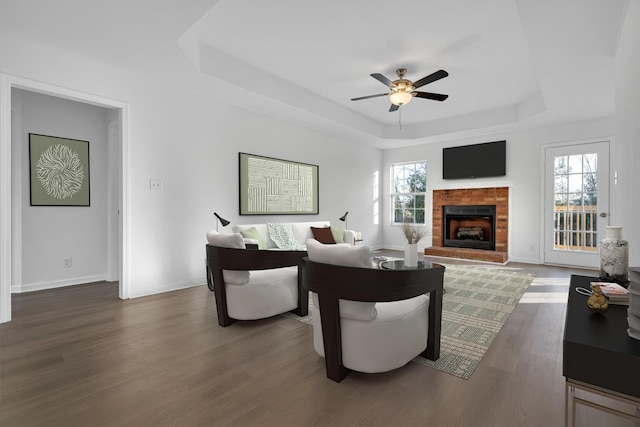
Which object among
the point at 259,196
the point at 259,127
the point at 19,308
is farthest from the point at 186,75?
the point at 19,308

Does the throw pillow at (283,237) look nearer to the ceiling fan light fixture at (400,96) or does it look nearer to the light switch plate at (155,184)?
the light switch plate at (155,184)

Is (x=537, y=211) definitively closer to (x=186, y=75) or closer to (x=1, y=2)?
(x=186, y=75)

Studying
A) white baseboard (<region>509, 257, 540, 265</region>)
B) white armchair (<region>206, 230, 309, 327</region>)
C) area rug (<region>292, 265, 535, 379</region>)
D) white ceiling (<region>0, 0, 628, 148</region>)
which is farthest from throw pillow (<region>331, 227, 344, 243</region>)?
white baseboard (<region>509, 257, 540, 265</region>)

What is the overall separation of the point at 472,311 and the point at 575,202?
3.96 metres

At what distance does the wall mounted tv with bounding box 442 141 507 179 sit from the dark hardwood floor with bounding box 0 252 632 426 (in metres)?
4.13

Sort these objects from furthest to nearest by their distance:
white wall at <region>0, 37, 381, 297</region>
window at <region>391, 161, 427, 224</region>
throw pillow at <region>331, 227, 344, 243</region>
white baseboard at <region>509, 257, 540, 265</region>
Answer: window at <region>391, 161, 427, 224</region> < white baseboard at <region>509, 257, 540, 265</region> < throw pillow at <region>331, 227, 344, 243</region> < white wall at <region>0, 37, 381, 297</region>

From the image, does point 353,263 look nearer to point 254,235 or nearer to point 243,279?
point 243,279

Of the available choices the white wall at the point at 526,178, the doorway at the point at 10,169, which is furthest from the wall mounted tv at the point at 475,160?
the doorway at the point at 10,169

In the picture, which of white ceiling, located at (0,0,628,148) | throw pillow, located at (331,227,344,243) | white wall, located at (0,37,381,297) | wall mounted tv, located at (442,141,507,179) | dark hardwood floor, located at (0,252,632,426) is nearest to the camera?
dark hardwood floor, located at (0,252,632,426)

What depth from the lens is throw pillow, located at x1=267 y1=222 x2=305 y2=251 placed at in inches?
189

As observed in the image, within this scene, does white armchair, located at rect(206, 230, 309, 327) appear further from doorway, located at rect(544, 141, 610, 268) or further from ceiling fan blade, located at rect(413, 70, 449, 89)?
doorway, located at rect(544, 141, 610, 268)

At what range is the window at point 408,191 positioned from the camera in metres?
7.62

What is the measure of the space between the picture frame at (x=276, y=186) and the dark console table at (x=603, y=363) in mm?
4385

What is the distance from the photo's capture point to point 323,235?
5.45 meters
